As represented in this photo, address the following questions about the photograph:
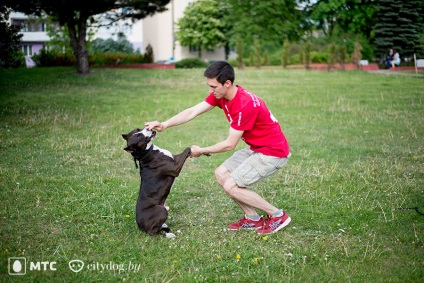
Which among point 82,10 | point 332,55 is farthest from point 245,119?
point 332,55

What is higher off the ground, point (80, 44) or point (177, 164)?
point (80, 44)

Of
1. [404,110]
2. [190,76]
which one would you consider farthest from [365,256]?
[190,76]

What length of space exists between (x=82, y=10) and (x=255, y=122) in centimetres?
2190

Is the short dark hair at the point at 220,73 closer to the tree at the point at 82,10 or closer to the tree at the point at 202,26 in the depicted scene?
the tree at the point at 82,10

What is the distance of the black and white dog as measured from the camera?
526cm

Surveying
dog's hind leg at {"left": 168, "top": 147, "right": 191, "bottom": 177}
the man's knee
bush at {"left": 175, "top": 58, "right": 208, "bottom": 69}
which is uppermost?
bush at {"left": 175, "top": 58, "right": 208, "bottom": 69}

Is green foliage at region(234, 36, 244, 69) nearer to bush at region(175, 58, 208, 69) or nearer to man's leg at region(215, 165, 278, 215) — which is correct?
bush at region(175, 58, 208, 69)

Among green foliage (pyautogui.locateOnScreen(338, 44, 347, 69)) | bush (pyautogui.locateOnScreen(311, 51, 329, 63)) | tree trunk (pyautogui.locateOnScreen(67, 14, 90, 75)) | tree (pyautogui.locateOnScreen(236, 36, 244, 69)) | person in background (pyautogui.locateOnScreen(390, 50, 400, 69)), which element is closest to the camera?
tree trunk (pyautogui.locateOnScreen(67, 14, 90, 75))

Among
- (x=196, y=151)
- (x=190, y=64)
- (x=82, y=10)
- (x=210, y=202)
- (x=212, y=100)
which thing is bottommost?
(x=210, y=202)

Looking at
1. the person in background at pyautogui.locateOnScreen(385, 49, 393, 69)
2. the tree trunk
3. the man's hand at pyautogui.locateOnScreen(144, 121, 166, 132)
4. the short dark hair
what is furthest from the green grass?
the person in background at pyautogui.locateOnScreen(385, 49, 393, 69)

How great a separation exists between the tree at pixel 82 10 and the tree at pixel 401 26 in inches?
816

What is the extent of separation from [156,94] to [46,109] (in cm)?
567

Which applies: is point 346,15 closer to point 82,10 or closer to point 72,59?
point 72,59

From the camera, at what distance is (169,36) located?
60781mm
